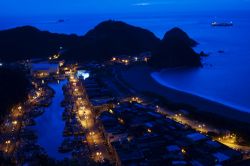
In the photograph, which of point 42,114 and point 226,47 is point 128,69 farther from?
point 226,47

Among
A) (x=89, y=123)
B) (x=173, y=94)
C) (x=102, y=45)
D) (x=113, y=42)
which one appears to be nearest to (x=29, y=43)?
(x=102, y=45)

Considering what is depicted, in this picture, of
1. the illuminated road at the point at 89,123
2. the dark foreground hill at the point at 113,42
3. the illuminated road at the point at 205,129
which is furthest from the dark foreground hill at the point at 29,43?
the illuminated road at the point at 205,129

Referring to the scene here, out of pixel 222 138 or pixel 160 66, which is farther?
pixel 160 66

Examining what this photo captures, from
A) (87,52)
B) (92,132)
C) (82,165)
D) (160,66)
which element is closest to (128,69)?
(160,66)

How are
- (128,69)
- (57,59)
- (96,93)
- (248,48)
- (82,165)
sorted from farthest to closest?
(248,48) → (57,59) → (128,69) → (96,93) → (82,165)

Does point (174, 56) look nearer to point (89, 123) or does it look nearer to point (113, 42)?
point (113, 42)

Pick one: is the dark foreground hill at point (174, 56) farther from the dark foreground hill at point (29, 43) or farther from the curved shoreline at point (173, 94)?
the dark foreground hill at point (29, 43)

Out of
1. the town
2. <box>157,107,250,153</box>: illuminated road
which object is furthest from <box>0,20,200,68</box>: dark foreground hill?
<box>157,107,250,153</box>: illuminated road
